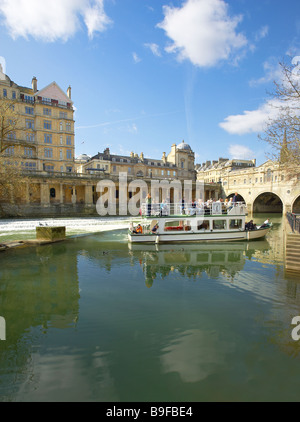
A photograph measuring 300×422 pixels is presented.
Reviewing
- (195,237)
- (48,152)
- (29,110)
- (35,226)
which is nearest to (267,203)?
(195,237)

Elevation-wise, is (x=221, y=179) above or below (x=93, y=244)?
above

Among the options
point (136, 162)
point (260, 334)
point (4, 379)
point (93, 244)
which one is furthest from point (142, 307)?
point (136, 162)

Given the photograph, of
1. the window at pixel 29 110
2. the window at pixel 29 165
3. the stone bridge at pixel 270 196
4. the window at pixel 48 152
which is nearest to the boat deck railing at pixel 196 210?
the stone bridge at pixel 270 196

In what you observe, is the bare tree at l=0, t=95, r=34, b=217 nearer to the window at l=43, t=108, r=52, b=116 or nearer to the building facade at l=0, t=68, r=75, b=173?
the building facade at l=0, t=68, r=75, b=173

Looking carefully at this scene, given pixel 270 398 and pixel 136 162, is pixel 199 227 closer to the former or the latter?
pixel 270 398

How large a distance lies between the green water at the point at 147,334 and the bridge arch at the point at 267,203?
5316cm

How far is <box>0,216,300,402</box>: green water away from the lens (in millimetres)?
4844

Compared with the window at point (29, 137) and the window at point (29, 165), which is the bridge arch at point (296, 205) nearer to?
the window at point (29, 165)

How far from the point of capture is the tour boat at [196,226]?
67.6 ft

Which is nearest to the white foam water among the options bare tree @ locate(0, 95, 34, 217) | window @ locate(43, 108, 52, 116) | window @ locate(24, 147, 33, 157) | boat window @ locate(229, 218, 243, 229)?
bare tree @ locate(0, 95, 34, 217)

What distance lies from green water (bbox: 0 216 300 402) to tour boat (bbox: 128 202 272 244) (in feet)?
24.4

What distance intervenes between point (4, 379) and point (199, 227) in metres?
18.3
